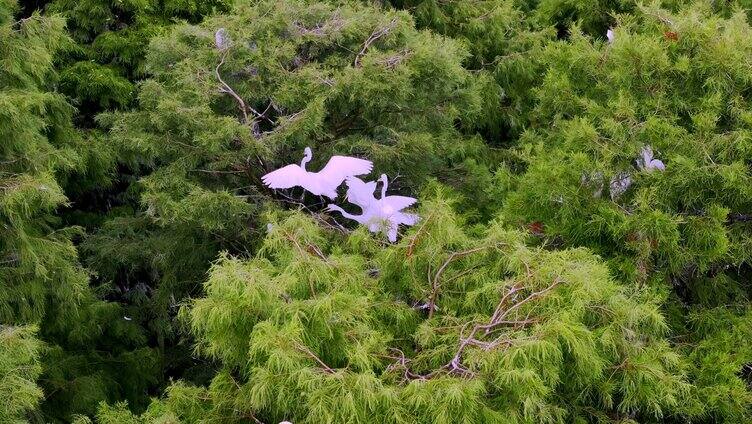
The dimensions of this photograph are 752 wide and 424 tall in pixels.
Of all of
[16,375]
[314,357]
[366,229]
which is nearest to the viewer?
[314,357]

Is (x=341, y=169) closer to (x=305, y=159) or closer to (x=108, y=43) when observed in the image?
(x=305, y=159)

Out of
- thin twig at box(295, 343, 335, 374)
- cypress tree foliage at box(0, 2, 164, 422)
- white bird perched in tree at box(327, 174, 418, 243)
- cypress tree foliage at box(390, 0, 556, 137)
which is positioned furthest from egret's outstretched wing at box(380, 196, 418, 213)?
cypress tree foliage at box(390, 0, 556, 137)

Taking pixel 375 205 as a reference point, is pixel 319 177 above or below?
above

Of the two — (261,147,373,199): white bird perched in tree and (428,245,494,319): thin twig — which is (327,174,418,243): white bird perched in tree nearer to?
(261,147,373,199): white bird perched in tree

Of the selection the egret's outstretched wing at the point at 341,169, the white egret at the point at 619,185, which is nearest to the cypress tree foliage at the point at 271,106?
the egret's outstretched wing at the point at 341,169

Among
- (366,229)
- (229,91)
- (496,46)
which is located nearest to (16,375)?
(366,229)

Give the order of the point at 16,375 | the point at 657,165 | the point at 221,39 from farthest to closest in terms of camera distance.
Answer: the point at 221,39, the point at 657,165, the point at 16,375
